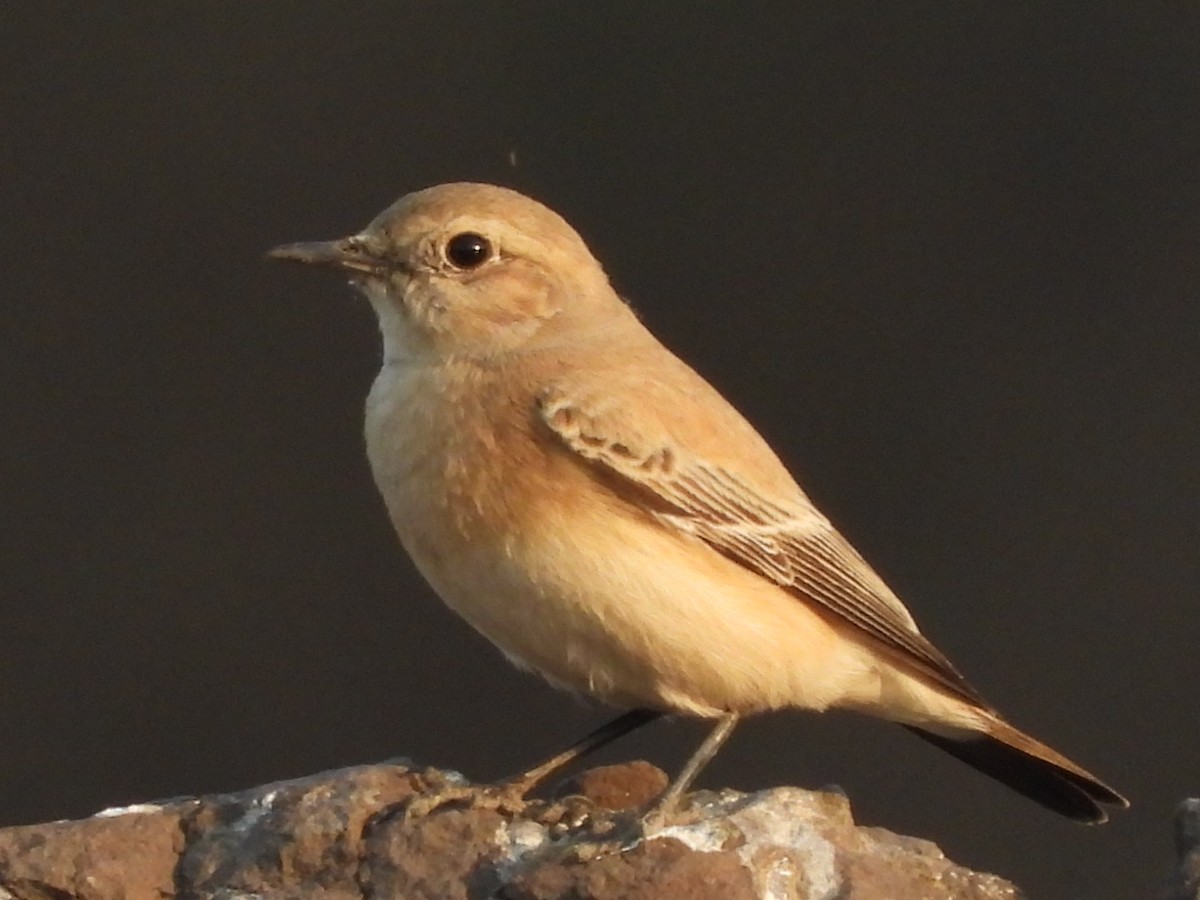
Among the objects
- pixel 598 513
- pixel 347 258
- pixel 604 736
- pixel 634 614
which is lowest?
pixel 604 736

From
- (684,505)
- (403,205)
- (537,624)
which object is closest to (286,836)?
(537,624)

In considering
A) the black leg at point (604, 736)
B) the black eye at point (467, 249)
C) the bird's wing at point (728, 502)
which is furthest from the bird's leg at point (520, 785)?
the black eye at point (467, 249)

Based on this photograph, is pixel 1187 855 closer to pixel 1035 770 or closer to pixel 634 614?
pixel 1035 770

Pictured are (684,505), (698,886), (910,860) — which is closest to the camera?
(698,886)

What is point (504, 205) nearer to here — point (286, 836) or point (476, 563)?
point (476, 563)

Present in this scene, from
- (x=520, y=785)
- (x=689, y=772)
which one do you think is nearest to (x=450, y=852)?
(x=520, y=785)

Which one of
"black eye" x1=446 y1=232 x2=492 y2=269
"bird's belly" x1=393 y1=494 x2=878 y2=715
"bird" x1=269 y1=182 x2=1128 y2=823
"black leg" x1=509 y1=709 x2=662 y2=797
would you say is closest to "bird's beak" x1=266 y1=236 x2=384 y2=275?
"bird" x1=269 y1=182 x2=1128 y2=823
